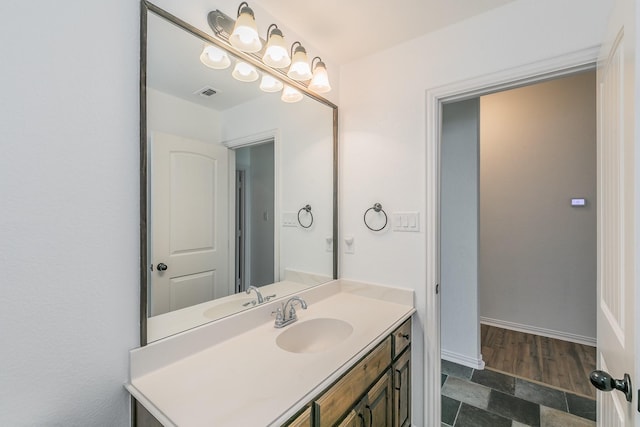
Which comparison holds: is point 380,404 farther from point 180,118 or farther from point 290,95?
point 290,95

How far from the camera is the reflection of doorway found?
1.47m

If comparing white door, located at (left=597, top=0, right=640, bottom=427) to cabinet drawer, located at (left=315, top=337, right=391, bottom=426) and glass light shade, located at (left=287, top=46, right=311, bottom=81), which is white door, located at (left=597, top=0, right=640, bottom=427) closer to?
cabinet drawer, located at (left=315, top=337, right=391, bottom=426)

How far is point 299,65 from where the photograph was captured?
1.56 m

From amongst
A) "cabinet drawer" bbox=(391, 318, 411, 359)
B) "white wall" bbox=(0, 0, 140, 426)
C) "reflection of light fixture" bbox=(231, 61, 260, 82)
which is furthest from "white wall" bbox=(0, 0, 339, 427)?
"cabinet drawer" bbox=(391, 318, 411, 359)

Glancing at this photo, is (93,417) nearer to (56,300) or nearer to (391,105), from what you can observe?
(56,300)

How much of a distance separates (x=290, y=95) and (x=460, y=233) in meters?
1.84

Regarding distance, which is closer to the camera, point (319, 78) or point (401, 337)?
point (401, 337)

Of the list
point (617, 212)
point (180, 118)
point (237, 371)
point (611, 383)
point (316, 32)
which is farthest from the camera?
point (316, 32)

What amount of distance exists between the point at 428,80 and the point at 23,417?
213 centimetres

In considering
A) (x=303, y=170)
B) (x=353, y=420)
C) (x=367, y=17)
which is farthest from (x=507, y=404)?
(x=367, y=17)

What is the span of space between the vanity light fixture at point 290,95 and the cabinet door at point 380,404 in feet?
5.04

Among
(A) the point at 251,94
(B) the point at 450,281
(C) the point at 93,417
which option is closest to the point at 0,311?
(C) the point at 93,417

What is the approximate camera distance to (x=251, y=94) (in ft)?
4.82

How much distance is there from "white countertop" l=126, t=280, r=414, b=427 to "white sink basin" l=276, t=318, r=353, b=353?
0.14 feet
